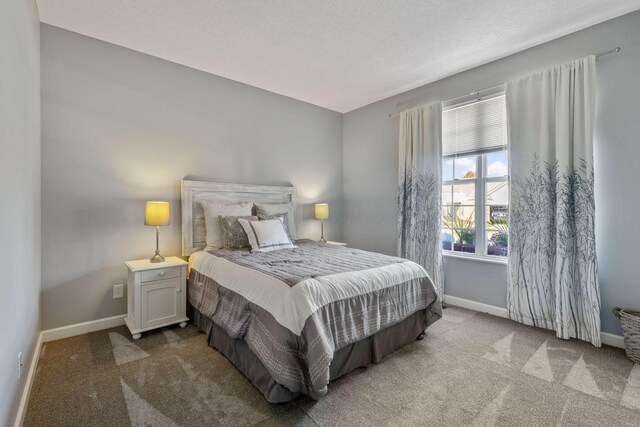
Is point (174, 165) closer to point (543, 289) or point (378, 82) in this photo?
point (378, 82)

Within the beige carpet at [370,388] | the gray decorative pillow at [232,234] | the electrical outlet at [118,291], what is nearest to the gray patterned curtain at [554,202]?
the beige carpet at [370,388]

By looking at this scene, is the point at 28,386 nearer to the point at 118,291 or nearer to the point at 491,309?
the point at 118,291

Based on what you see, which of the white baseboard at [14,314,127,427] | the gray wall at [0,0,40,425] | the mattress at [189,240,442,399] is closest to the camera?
the gray wall at [0,0,40,425]

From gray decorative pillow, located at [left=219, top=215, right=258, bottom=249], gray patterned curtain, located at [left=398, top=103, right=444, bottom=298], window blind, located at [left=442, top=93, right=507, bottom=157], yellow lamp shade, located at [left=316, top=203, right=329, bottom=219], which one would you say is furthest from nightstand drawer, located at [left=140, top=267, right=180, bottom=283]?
window blind, located at [left=442, top=93, right=507, bottom=157]

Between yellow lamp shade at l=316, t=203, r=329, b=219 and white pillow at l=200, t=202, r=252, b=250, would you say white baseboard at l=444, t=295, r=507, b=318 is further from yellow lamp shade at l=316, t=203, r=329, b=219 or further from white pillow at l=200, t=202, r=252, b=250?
white pillow at l=200, t=202, r=252, b=250

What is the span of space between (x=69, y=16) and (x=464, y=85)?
4.03m

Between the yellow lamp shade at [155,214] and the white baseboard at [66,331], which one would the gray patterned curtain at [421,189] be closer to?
the yellow lamp shade at [155,214]

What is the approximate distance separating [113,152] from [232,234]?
1419mm

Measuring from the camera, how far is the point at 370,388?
6.18 ft

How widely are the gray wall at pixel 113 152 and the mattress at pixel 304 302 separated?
2.85 feet

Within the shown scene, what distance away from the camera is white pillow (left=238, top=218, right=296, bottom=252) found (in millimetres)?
3064

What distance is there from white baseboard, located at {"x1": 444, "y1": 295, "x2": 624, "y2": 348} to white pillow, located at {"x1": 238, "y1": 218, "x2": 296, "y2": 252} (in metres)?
2.14

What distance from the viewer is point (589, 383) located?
6.40 ft

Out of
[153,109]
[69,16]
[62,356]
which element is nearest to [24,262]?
[62,356]
